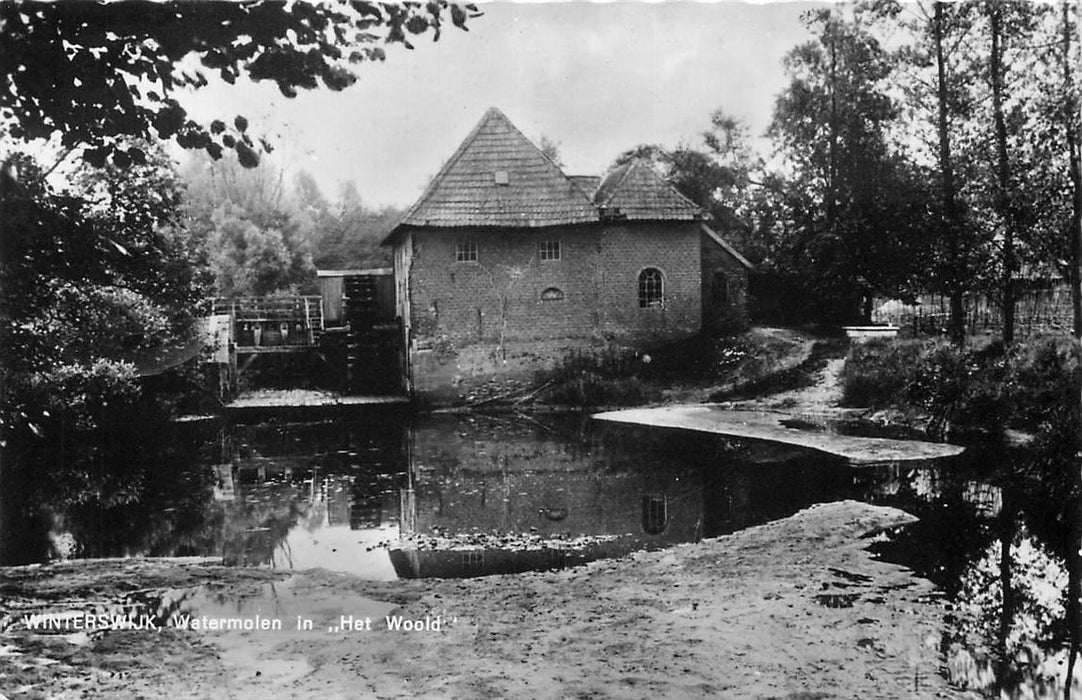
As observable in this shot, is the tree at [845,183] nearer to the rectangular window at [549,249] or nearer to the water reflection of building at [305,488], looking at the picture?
the rectangular window at [549,249]

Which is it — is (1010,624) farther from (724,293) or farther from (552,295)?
(552,295)

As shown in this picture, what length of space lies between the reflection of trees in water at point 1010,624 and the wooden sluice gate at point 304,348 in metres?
11.7

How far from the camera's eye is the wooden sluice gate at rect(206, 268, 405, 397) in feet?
54.9

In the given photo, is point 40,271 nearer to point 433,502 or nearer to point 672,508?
point 433,502

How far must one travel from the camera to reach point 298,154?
291 inches

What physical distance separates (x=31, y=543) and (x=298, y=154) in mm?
4036

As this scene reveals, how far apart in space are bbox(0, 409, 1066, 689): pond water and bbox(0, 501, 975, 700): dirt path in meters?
0.35

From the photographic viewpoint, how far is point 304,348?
712 inches

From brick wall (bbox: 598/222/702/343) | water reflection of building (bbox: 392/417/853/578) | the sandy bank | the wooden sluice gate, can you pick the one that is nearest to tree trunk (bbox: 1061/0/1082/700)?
water reflection of building (bbox: 392/417/853/578)

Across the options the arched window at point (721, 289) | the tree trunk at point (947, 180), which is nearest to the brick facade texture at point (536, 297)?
the arched window at point (721, 289)

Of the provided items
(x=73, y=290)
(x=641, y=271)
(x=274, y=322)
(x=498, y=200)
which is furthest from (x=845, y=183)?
(x=274, y=322)

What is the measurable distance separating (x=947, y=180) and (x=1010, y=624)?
698 centimetres

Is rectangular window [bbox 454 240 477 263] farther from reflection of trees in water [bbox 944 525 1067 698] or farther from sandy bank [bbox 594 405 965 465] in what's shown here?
reflection of trees in water [bbox 944 525 1067 698]

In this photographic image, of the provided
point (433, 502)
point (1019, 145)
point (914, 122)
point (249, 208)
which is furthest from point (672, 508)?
point (249, 208)
